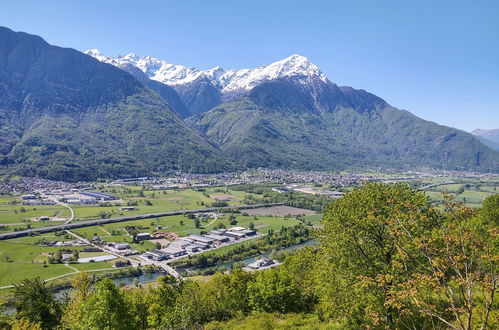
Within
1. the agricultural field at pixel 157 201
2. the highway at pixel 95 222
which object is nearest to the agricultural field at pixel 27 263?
the highway at pixel 95 222

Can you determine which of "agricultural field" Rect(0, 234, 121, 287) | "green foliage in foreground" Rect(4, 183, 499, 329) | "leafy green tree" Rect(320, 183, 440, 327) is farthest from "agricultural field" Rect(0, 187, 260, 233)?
"leafy green tree" Rect(320, 183, 440, 327)

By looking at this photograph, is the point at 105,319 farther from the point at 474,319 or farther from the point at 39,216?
the point at 39,216

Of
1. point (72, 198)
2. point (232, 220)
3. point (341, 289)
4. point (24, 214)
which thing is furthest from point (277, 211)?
point (341, 289)

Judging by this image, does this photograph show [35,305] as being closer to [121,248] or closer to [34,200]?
[121,248]

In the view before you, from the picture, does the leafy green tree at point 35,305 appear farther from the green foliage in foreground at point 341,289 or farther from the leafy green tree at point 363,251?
the leafy green tree at point 363,251

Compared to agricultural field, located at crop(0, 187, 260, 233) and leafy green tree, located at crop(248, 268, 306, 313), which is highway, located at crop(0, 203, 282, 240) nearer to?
agricultural field, located at crop(0, 187, 260, 233)

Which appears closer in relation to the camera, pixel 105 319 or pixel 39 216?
pixel 105 319

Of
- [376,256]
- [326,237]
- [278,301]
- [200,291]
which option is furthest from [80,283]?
[376,256]
